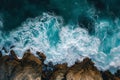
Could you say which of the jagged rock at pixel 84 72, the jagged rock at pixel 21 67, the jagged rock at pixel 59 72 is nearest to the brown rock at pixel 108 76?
the jagged rock at pixel 84 72

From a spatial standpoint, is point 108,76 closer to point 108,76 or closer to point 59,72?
point 108,76

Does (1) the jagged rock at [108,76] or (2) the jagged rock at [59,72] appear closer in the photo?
(2) the jagged rock at [59,72]

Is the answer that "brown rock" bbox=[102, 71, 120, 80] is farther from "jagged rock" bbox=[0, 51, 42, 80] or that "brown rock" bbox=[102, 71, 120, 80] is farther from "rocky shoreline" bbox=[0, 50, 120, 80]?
"jagged rock" bbox=[0, 51, 42, 80]

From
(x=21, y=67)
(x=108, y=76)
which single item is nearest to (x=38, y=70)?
(x=21, y=67)

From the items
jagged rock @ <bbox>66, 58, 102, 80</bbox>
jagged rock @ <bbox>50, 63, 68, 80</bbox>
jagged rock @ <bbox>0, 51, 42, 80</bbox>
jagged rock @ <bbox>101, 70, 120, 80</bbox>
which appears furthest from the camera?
jagged rock @ <bbox>101, 70, 120, 80</bbox>

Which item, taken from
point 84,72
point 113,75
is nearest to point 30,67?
point 84,72

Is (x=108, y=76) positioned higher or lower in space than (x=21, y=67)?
lower

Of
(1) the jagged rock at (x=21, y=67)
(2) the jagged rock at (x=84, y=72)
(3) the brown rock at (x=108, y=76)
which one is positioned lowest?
(3) the brown rock at (x=108, y=76)

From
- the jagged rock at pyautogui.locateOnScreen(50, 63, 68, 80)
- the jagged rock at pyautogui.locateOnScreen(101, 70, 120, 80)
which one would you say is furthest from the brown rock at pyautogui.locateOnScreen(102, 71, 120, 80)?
the jagged rock at pyautogui.locateOnScreen(50, 63, 68, 80)

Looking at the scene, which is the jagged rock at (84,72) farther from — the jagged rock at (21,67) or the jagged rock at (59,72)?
the jagged rock at (21,67)
